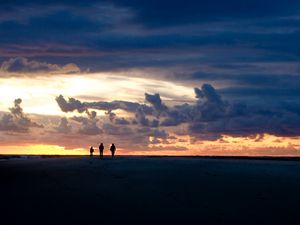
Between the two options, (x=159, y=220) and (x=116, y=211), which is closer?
(x=159, y=220)

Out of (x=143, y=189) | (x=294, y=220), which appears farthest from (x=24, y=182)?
(x=294, y=220)

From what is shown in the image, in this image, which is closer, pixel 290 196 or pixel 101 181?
pixel 290 196

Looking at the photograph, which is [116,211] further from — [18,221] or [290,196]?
[290,196]

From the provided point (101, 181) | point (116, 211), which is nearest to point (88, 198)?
point (116, 211)

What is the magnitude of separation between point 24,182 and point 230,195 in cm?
1337

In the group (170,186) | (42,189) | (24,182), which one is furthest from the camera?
(24,182)

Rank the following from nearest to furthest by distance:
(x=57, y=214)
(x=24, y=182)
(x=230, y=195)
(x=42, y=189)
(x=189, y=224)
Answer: (x=189, y=224)
(x=57, y=214)
(x=230, y=195)
(x=42, y=189)
(x=24, y=182)

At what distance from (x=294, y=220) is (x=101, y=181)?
16.4 m

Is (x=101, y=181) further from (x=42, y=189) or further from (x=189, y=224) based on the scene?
(x=189, y=224)

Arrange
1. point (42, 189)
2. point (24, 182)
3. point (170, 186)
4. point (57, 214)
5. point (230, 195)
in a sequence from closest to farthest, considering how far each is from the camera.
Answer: point (57, 214), point (230, 195), point (42, 189), point (170, 186), point (24, 182)

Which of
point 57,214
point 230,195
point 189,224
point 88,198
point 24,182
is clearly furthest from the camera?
point 24,182

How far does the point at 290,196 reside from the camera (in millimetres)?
26766

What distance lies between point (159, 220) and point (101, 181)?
14.8m

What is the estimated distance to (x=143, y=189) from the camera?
28938 mm
